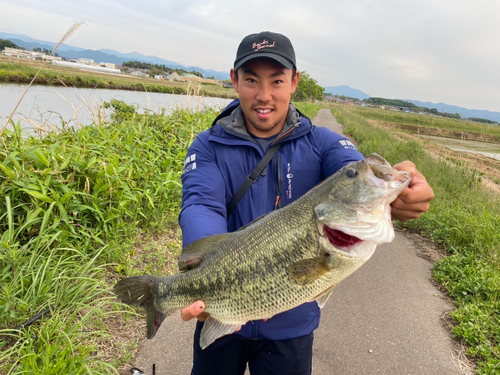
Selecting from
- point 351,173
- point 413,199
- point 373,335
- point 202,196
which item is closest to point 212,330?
point 202,196

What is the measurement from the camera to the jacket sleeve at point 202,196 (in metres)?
1.88

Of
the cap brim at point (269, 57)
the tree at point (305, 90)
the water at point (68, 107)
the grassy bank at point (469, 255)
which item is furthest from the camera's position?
the tree at point (305, 90)

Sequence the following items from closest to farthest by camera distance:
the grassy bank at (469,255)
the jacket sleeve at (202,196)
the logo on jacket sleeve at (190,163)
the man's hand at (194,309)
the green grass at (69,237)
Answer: the man's hand at (194,309) → the jacket sleeve at (202,196) → the logo on jacket sleeve at (190,163) → the green grass at (69,237) → the grassy bank at (469,255)

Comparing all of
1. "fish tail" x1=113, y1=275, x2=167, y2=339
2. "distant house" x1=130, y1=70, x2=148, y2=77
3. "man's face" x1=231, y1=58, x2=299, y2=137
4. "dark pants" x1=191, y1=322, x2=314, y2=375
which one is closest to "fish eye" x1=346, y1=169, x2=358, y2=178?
"man's face" x1=231, y1=58, x2=299, y2=137

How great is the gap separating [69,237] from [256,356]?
2715mm

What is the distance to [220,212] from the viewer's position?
2.03m

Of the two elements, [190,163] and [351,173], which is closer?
[351,173]

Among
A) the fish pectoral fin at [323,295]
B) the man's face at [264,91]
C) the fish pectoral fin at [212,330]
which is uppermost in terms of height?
the man's face at [264,91]

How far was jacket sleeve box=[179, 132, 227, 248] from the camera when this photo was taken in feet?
6.16

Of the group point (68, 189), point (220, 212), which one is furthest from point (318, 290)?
point (68, 189)

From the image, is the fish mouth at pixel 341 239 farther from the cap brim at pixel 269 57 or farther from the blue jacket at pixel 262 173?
the cap brim at pixel 269 57

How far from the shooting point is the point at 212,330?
5.84 feet

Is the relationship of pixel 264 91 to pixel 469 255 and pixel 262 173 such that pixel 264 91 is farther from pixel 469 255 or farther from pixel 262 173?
pixel 469 255

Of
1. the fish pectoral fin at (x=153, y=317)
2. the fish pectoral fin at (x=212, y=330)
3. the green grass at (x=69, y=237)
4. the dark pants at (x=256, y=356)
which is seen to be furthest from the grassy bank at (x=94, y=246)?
the fish pectoral fin at (x=212, y=330)
